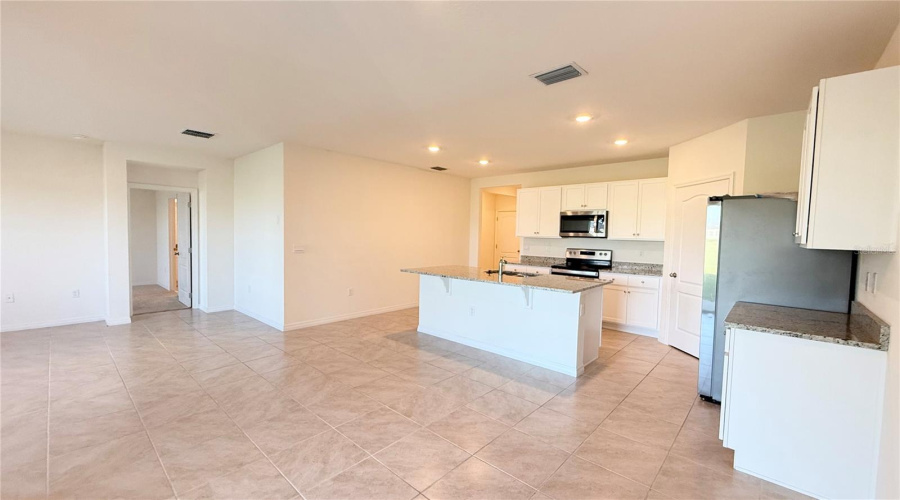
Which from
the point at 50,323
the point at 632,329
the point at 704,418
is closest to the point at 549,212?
the point at 632,329

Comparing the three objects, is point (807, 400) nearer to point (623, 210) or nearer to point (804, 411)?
point (804, 411)

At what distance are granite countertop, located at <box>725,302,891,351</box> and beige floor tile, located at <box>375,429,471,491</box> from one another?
184 centimetres

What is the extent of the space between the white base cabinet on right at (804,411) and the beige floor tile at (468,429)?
4.63ft

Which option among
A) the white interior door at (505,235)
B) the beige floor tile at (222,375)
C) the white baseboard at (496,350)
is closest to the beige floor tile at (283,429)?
the beige floor tile at (222,375)

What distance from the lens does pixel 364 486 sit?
6.51ft

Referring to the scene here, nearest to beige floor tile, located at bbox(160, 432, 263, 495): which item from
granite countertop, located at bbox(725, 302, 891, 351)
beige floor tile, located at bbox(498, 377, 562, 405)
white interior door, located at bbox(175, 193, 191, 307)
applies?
beige floor tile, located at bbox(498, 377, 562, 405)

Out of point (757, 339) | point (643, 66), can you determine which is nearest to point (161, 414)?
point (757, 339)

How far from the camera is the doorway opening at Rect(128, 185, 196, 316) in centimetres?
639

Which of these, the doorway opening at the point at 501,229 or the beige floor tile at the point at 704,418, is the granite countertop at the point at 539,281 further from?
the doorway opening at the point at 501,229

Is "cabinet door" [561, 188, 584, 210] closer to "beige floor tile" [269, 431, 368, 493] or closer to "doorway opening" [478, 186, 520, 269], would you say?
"doorway opening" [478, 186, 520, 269]

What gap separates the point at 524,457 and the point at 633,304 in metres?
3.59

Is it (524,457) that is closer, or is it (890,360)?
(890,360)

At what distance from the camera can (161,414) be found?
2.72 metres

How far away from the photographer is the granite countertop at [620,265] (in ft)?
17.1
